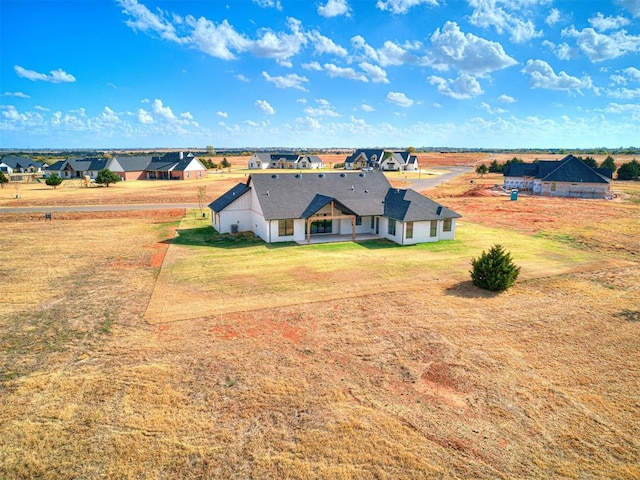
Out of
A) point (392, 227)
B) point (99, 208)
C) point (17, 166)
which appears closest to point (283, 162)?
point (17, 166)

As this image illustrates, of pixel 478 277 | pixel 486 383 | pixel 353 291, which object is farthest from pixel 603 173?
pixel 486 383

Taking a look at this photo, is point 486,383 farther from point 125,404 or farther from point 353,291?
point 125,404

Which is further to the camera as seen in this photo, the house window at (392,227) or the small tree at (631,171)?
the small tree at (631,171)

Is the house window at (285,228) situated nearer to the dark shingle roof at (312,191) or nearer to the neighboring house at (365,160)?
the dark shingle roof at (312,191)

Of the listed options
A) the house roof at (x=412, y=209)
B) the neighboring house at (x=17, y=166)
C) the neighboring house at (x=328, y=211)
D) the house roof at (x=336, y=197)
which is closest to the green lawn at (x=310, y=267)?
the neighboring house at (x=328, y=211)

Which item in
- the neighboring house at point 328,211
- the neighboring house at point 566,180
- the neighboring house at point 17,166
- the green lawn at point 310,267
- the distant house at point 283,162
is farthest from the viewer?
the distant house at point 283,162

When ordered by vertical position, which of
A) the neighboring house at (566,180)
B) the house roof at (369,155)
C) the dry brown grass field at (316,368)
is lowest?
the dry brown grass field at (316,368)
